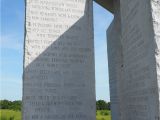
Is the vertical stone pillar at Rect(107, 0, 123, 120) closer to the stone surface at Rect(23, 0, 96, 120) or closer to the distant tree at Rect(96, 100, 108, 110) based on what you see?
the stone surface at Rect(23, 0, 96, 120)

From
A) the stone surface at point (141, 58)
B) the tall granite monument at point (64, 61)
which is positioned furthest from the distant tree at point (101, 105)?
the stone surface at point (141, 58)

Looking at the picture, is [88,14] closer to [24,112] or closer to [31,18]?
[31,18]

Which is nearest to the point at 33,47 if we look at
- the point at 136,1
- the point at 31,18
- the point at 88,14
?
the point at 31,18

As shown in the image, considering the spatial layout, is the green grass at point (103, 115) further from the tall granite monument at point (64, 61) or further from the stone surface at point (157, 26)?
the stone surface at point (157, 26)

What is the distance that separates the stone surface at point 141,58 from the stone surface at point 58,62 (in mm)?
1230

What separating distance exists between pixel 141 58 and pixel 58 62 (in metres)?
2.65

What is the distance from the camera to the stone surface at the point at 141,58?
14.2 feet

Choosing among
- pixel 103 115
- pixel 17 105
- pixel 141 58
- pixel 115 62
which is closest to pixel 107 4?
pixel 115 62

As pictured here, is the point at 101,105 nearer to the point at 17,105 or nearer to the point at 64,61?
the point at 17,105

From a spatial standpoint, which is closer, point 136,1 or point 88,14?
point 136,1

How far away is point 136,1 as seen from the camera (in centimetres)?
527

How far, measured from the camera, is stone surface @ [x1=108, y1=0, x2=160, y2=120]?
433 centimetres

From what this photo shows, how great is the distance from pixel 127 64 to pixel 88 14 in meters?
2.12

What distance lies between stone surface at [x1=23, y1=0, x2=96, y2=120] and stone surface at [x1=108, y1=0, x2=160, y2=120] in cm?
123
